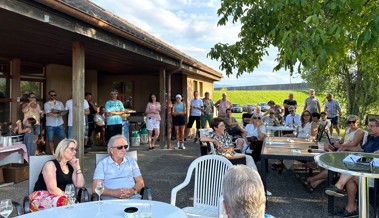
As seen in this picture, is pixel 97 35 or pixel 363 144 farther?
pixel 363 144

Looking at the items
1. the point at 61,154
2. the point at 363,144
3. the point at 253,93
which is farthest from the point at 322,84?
the point at 253,93

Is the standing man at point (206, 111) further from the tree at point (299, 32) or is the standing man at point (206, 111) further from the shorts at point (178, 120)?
the tree at point (299, 32)

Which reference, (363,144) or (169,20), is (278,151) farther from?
(169,20)

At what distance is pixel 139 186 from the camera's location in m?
3.04

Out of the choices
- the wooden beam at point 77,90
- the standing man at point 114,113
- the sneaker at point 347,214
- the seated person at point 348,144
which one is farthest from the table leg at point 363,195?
the standing man at point 114,113

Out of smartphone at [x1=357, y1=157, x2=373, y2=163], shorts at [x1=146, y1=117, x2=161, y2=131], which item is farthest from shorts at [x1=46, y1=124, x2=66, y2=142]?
smartphone at [x1=357, y1=157, x2=373, y2=163]

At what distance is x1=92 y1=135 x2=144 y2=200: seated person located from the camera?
2.94 meters

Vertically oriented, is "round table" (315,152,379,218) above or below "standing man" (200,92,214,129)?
below

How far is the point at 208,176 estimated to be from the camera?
3.14 metres

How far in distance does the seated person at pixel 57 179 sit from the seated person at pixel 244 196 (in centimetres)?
172

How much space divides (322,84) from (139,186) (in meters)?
16.2

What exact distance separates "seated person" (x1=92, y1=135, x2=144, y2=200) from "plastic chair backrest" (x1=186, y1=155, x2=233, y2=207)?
58cm

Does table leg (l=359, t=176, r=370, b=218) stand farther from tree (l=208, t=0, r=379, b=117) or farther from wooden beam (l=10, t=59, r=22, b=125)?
wooden beam (l=10, t=59, r=22, b=125)

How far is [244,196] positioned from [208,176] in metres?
1.79
